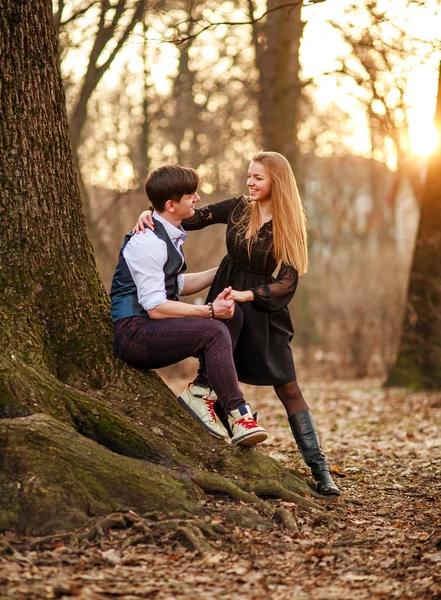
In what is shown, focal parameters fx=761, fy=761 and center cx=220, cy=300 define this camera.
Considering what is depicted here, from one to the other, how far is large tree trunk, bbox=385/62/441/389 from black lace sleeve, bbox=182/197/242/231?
6465 mm

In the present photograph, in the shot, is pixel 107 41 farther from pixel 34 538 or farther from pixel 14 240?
pixel 34 538

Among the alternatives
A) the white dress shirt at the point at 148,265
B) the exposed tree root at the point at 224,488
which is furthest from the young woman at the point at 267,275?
the exposed tree root at the point at 224,488

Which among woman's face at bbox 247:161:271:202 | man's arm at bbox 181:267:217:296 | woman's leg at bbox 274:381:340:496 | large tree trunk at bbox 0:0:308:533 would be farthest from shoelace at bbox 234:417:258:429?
woman's face at bbox 247:161:271:202

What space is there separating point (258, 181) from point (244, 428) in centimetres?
155

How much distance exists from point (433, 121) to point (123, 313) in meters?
7.78

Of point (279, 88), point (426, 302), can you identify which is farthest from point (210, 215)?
point (279, 88)

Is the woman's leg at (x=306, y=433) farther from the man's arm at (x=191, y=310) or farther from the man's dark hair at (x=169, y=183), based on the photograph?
the man's dark hair at (x=169, y=183)

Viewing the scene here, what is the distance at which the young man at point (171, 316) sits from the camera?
4.33 m

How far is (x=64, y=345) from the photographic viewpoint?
452cm

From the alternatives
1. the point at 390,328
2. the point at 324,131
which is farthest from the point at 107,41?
the point at 324,131

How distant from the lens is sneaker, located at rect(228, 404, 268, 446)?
170 inches

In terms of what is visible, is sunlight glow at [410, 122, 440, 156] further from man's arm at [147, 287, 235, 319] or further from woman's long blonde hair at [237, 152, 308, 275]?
man's arm at [147, 287, 235, 319]

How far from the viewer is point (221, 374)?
Result: 432cm

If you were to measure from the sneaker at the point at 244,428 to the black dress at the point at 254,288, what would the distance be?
546mm
